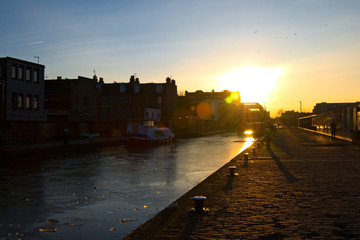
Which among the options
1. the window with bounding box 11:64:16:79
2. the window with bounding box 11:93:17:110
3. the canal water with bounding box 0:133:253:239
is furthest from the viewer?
the window with bounding box 11:64:16:79

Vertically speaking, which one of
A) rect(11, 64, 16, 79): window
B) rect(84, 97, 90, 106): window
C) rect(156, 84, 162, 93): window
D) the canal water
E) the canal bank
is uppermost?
rect(156, 84, 162, 93): window

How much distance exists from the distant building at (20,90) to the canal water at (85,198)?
26665mm

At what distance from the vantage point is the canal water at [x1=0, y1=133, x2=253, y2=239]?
23.9 ft

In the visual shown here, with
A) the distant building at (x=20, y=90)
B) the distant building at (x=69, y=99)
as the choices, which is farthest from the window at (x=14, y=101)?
the distant building at (x=69, y=99)

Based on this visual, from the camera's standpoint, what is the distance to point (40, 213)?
8.48 meters

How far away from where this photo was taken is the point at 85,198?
33.6ft

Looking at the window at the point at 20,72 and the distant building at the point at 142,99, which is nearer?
the window at the point at 20,72

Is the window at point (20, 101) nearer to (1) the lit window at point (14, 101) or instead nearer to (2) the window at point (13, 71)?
(1) the lit window at point (14, 101)

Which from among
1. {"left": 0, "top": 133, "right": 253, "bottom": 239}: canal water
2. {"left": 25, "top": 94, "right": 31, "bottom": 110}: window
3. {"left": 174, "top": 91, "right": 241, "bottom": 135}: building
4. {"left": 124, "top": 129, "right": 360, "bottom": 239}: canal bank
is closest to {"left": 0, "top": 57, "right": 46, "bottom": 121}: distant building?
{"left": 25, "top": 94, "right": 31, "bottom": 110}: window

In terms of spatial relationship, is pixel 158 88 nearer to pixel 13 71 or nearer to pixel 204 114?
pixel 204 114

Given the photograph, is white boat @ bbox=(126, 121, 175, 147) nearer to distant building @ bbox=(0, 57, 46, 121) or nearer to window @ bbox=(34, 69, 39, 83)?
distant building @ bbox=(0, 57, 46, 121)

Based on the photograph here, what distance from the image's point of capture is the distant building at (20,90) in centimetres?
4122

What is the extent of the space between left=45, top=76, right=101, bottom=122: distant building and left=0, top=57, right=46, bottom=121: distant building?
4.81 metres

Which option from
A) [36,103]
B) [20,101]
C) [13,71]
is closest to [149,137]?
[20,101]
